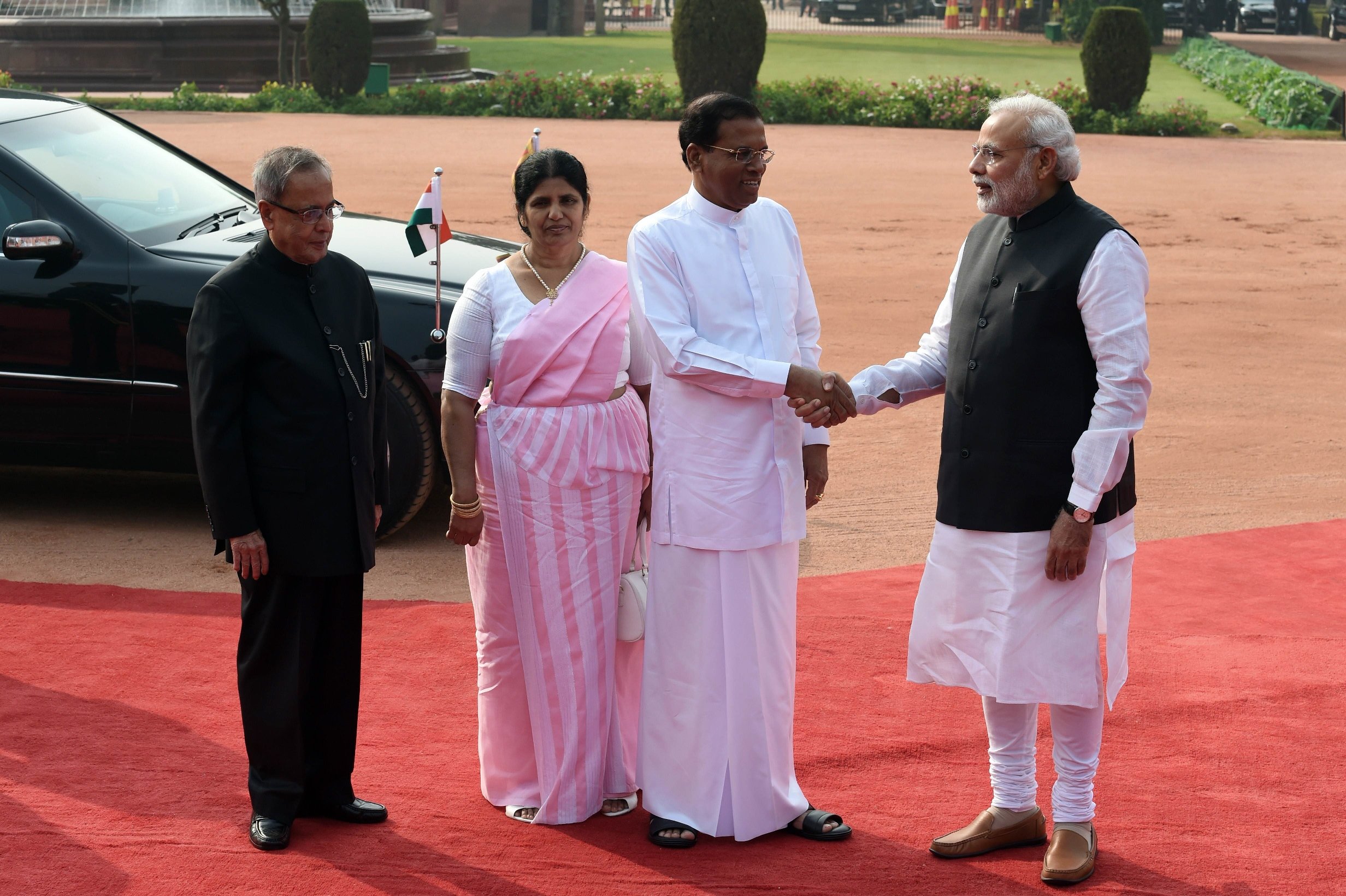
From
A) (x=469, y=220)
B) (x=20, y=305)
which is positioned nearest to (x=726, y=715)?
(x=20, y=305)

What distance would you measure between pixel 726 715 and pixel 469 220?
1209 centimetres

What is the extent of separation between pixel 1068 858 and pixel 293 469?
2.21m

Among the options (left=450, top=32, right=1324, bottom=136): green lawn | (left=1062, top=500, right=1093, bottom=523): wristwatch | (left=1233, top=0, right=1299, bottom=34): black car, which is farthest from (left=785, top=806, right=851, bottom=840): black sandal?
(left=1233, top=0, right=1299, bottom=34): black car

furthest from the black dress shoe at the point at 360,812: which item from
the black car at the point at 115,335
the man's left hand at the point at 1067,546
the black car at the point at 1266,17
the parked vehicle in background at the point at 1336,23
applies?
the black car at the point at 1266,17

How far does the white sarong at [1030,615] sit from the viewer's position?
3.64 m

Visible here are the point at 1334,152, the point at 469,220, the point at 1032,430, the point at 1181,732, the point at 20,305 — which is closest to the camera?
the point at 1032,430

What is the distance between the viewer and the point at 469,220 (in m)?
15.3

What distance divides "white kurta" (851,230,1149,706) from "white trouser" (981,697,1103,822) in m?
0.08

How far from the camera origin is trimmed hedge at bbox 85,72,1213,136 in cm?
2495

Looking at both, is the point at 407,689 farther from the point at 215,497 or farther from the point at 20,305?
the point at 20,305

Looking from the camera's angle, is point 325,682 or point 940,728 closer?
point 325,682

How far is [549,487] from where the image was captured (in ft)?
12.8

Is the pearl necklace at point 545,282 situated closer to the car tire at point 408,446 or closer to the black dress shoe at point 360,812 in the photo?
the black dress shoe at point 360,812

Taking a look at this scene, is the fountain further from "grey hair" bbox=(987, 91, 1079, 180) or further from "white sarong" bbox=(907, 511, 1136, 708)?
"white sarong" bbox=(907, 511, 1136, 708)
